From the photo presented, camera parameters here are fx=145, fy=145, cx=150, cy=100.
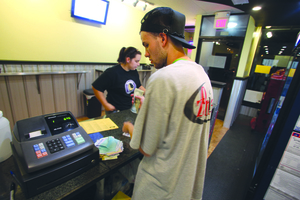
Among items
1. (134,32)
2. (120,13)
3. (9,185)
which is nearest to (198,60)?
(134,32)

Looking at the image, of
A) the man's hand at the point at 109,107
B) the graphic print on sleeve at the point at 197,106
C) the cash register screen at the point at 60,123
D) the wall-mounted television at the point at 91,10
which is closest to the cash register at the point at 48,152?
the cash register screen at the point at 60,123

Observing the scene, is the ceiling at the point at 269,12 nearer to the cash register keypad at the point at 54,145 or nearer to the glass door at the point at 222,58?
the glass door at the point at 222,58

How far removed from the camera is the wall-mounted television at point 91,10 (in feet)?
9.84

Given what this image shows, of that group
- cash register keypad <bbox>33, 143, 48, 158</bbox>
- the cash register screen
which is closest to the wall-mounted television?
the cash register screen

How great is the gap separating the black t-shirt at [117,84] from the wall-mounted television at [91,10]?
2.05 m

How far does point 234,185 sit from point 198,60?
11.4ft

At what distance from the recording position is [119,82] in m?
1.91

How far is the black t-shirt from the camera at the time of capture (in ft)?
6.13

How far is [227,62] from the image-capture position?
4078mm

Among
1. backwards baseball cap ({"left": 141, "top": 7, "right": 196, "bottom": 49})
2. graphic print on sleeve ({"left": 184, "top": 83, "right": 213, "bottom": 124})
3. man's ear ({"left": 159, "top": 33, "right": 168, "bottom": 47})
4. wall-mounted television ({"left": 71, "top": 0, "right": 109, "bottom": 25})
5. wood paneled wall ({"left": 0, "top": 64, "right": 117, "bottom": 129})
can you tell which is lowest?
wood paneled wall ({"left": 0, "top": 64, "right": 117, "bottom": 129})

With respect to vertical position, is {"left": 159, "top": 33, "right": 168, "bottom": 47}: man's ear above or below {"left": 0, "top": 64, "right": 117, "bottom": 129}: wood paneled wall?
above

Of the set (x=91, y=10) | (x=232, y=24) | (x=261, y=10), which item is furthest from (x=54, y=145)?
(x=232, y=24)

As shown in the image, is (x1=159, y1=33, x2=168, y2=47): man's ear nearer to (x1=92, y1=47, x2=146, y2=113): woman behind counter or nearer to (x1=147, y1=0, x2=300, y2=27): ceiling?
(x1=92, y1=47, x2=146, y2=113): woman behind counter

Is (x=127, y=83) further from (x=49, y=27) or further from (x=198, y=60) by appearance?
(x=198, y=60)
